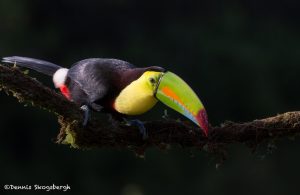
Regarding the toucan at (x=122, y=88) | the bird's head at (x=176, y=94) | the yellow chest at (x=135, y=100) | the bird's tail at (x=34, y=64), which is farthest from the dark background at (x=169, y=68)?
the bird's head at (x=176, y=94)

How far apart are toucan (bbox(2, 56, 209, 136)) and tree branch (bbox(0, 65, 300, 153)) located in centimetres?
6

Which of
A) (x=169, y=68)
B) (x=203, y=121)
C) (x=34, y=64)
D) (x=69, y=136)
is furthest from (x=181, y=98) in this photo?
(x=169, y=68)

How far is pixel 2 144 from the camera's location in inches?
463

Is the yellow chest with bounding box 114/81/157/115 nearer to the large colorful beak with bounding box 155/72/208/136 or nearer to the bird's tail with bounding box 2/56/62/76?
the large colorful beak with bounding box 155/72/208/136

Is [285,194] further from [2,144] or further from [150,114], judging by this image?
[2,144]

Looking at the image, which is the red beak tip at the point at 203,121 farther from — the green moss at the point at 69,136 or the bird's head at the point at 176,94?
the green moss at the point at 69,136

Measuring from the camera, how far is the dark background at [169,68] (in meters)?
11.2

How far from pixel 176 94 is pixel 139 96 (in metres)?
0.21

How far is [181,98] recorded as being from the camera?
13.5 feet

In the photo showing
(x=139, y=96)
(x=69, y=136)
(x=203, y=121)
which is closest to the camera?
(x=203, y=121)

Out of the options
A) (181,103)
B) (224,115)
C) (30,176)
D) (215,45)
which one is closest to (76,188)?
(30,176)

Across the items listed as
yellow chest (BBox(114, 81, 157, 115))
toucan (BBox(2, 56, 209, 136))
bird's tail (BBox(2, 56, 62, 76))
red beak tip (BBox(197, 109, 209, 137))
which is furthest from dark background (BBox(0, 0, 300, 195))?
red beak tip (BBox(197, 109, 209, 137))

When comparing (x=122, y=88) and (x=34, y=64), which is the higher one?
(x=34, y=64)

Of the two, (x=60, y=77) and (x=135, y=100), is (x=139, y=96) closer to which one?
(x=135, y=100)
